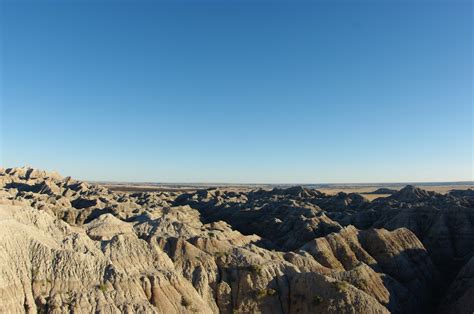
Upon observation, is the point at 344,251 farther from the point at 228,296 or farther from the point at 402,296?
the point at 228,296

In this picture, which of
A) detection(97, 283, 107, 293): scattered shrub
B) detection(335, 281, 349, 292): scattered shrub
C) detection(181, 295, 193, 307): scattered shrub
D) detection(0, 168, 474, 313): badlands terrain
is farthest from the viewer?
detection(335, 281, 349, 292): scattered shrub

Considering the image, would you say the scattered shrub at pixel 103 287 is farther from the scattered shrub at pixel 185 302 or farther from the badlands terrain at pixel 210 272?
the scattered shrub at pixel 185 302

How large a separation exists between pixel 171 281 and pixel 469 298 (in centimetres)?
2911

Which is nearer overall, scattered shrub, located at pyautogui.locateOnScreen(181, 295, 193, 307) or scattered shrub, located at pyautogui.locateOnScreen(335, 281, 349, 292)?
scattered shrub, located at pyautogui.locateOnScreen(181, 295, 193, 307)

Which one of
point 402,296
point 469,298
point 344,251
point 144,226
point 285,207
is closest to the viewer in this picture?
point 469,298

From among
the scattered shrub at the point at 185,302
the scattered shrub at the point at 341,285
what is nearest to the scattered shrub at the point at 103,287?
the scattered shrub at the point at 185,302

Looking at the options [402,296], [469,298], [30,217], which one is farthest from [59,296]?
[469,298]

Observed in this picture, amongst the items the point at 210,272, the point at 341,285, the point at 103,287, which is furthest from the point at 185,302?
the point at 341,285

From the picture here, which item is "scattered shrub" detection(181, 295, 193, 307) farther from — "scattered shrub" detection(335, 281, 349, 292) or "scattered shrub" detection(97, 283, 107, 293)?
"scattered shrub" detection(335, 281, 349, 292)

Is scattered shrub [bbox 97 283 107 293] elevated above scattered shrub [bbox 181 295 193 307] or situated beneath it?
elevated above

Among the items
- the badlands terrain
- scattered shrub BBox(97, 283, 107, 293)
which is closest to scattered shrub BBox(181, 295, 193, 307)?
the badlands terrain

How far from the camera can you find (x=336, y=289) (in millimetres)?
37312

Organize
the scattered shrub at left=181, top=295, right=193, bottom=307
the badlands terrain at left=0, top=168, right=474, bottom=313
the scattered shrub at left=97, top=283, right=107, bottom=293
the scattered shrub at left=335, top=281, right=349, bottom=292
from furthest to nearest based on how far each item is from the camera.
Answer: the scattered shrub at left=335, top=281, right=349, bottom=292 → the scattered shrub at left=181, top=295, right=193, bottom=307 → the scattered shrub at left=97, top=283, right=107, bottom=293 → the badlands terrain at left=0, top=168, right=474, bottom=313

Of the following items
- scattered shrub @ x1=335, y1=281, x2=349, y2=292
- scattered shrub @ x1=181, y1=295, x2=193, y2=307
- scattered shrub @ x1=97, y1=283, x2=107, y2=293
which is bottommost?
scattered shrub @ x1=181, y1=295, x2=193, y2=307
